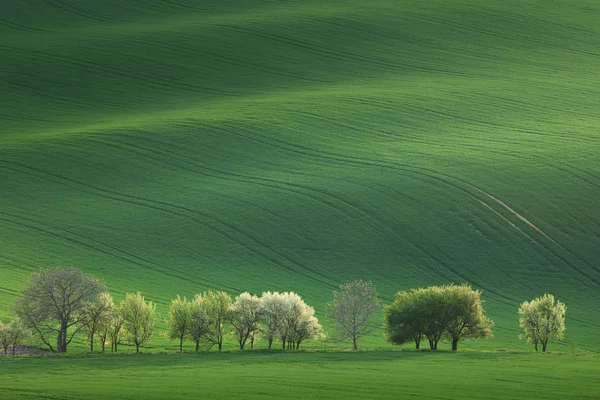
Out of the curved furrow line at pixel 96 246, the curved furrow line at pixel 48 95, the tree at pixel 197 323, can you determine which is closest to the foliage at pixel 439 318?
the tree at pixel 197 323

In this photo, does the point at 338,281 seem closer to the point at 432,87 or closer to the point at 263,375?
the point at 263,375

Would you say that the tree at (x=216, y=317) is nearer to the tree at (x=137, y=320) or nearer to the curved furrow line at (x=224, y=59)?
the tree at (x=137, y=320)

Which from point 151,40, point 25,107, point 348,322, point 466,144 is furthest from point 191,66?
point 348,322

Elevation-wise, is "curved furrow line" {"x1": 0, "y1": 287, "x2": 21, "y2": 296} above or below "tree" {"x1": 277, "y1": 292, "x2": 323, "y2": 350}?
above

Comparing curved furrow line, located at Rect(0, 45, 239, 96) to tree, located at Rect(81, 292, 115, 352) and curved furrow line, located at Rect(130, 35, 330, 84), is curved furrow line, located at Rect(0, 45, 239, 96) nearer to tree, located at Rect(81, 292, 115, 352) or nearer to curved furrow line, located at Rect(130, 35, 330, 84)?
curved furrow line, located at Rect(130, 35, 330, 84)

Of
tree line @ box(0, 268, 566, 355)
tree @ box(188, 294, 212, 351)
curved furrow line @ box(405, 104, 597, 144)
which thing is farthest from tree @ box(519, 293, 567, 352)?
curved furrow line @ box(405, 104, 597, 144)

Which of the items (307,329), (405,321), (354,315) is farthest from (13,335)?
(405,321)
